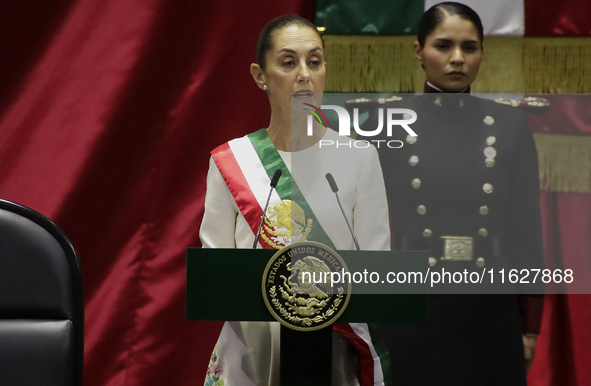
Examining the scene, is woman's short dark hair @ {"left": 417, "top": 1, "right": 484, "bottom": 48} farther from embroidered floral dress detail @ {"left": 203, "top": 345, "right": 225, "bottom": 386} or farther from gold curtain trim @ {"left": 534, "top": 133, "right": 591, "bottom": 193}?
embroidered floral dress detail @ {"left": 203, "top": 345, "right": 225, "bottom": 386}

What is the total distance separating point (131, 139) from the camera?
6.19 ft

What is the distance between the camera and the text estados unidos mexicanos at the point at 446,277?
1009 mm

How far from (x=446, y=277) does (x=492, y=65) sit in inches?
24.6

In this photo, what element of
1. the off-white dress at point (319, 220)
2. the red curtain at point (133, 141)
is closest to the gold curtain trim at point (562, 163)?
the off-white dress at point (319, 220)

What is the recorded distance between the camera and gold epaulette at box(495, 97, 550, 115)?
4.72 ft

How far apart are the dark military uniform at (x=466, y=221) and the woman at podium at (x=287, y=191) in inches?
4.5

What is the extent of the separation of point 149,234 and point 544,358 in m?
1.23

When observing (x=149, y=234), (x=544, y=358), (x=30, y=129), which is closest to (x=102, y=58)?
(x=30, y=129)

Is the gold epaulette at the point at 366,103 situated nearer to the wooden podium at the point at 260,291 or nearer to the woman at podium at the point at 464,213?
the woman at podium at the point at 464,213

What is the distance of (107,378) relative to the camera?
187 centimetres

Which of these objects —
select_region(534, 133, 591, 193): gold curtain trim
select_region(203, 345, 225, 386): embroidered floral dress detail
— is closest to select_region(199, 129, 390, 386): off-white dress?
select_region(203, 345, 225, 386): embroidered floral dress detail

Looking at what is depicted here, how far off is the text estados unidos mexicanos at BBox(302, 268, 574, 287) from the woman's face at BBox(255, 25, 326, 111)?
0.45 meters

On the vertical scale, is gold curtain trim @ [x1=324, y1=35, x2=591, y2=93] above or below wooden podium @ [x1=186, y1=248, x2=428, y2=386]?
above

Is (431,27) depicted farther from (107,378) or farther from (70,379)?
(107,378)
